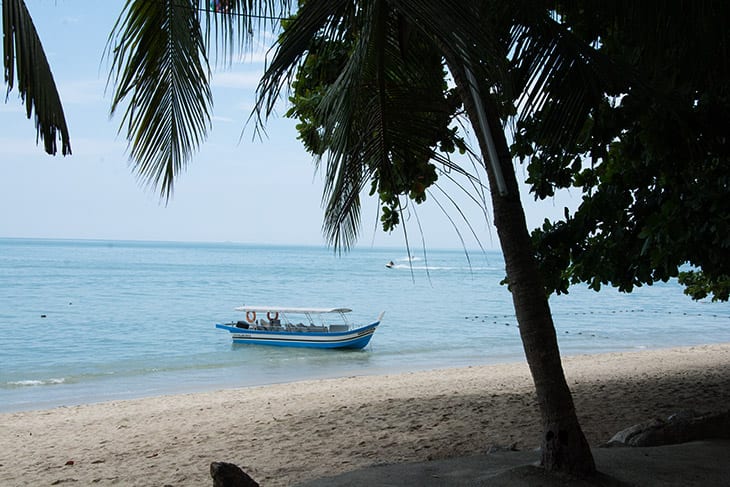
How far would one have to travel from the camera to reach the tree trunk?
332cm

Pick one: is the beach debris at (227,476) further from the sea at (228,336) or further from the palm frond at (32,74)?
the palm frond at (32,74)

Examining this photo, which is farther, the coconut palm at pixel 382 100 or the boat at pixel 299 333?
the boat at pixel 299 333

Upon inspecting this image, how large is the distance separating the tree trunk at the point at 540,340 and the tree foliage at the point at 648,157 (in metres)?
0.43

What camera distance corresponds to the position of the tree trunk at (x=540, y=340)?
3318 millimetres

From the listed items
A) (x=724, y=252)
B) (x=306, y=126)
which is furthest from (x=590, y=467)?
(x=306, y=126)

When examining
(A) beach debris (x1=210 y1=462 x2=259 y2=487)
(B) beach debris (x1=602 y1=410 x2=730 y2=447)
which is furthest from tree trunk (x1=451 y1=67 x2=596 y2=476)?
(A) beach debris (x1=210 y1=462 x2=259 y2=487)

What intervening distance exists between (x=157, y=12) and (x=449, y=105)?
66.4 inches

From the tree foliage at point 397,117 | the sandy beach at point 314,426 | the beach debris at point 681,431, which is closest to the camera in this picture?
the tree foliage at point 397,117

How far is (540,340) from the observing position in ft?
11.0

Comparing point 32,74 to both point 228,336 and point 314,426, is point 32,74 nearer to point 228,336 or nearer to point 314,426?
point 314,426

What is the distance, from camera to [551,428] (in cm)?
337

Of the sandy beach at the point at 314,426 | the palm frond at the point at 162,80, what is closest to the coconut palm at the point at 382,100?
the palm frond at the point at 162,80

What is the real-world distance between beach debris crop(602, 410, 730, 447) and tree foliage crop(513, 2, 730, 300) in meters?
1.23

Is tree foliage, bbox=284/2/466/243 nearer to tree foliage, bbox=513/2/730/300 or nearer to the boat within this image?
tree foliage, bbox=513/2/730/300
